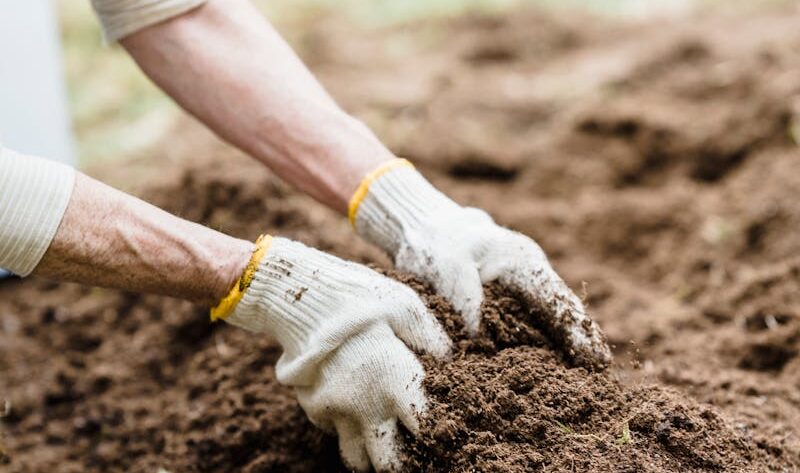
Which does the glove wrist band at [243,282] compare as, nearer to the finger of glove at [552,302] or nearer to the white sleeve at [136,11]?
the finger of glove at [552,302]

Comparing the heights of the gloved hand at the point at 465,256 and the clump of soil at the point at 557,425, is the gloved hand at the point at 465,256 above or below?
above

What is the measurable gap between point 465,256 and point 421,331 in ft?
0.70

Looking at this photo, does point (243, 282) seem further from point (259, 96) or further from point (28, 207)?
point (259, 96)

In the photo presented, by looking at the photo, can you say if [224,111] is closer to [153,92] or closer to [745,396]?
[745,396]

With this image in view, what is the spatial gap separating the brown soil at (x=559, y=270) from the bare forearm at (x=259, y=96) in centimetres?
43

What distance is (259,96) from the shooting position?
219 cm

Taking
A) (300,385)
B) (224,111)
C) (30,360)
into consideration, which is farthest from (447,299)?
(30,360)

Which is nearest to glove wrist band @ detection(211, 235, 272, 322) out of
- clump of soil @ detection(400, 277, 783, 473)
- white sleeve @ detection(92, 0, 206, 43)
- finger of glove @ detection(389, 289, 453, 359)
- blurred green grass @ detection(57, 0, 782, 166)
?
finger of glove @ detection(389, 289, 453, 359)

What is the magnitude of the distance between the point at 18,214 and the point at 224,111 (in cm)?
70

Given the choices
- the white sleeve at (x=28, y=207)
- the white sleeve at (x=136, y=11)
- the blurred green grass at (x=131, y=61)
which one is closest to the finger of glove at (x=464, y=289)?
the white sleeve at (x=28, y=207)

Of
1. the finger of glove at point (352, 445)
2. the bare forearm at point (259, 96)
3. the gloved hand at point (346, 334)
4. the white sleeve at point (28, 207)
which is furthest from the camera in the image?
the bare forearm at point (259, 96)

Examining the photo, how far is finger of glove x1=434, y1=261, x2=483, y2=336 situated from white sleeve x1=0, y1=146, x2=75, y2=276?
799 mm

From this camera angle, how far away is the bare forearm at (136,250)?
5.60 ft

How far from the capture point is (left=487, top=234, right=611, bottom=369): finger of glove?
188 centimetres
